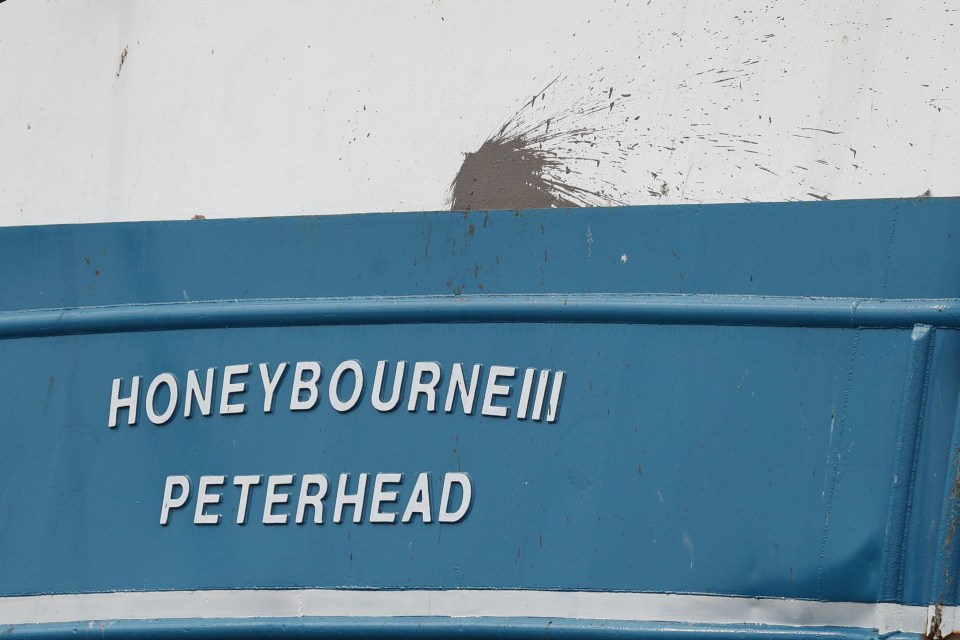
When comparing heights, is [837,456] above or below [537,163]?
below

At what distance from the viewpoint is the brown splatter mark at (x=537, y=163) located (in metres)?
2.50

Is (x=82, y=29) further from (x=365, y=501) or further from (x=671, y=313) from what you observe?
(x=671, y=313)

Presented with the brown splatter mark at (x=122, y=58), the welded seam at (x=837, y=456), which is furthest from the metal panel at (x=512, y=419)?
the brown splatter mark at (x=122, y=58)

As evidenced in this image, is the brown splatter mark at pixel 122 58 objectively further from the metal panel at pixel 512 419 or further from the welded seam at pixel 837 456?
the welded seam at pixel 837 456

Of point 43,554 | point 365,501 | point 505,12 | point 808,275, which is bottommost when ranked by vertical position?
point 43,554

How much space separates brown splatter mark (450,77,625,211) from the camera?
2.50 metres

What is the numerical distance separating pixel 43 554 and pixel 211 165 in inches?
33.9

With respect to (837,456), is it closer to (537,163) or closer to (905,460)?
(905,460)

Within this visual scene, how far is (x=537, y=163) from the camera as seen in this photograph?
8.33ft

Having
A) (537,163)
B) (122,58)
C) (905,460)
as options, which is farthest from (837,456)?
(122,58)

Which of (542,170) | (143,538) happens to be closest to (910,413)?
(542,170)

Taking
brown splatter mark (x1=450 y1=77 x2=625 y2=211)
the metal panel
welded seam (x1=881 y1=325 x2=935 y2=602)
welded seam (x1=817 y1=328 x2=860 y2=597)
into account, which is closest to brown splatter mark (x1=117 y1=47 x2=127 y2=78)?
the metal panel

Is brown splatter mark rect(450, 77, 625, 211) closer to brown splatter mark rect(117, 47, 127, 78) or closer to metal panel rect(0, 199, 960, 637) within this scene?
metal panel rect(0, 199, 960, 637)

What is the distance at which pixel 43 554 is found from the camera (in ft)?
8.63
